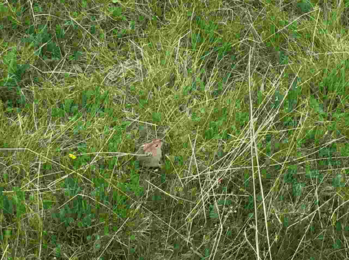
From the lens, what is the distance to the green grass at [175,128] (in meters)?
2.81

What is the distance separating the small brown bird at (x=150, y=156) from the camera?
3061 millimetres

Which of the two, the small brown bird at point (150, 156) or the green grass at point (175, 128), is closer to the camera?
the green grass at point (175, 128)

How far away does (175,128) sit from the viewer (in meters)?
3.24

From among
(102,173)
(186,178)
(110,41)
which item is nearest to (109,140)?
Answer: (102,173)

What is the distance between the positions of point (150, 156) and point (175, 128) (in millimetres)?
249

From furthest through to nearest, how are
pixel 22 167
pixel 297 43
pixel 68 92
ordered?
1. pixel 297 43
2. pixel 68 92
3. pixel 22 167

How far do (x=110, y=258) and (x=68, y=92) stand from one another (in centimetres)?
108

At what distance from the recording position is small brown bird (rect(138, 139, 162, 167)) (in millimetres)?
3061

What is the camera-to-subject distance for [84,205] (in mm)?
2834

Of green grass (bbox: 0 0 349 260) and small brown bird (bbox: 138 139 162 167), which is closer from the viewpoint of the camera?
green grass (bbox: 0 0 349 260)

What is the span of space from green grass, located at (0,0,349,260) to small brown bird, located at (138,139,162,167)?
0.14 feet

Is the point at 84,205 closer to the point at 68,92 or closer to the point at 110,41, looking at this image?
the point at 68,92

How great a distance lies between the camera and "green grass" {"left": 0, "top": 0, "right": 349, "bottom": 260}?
9.23 feet

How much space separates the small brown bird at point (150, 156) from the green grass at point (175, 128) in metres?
0.04
